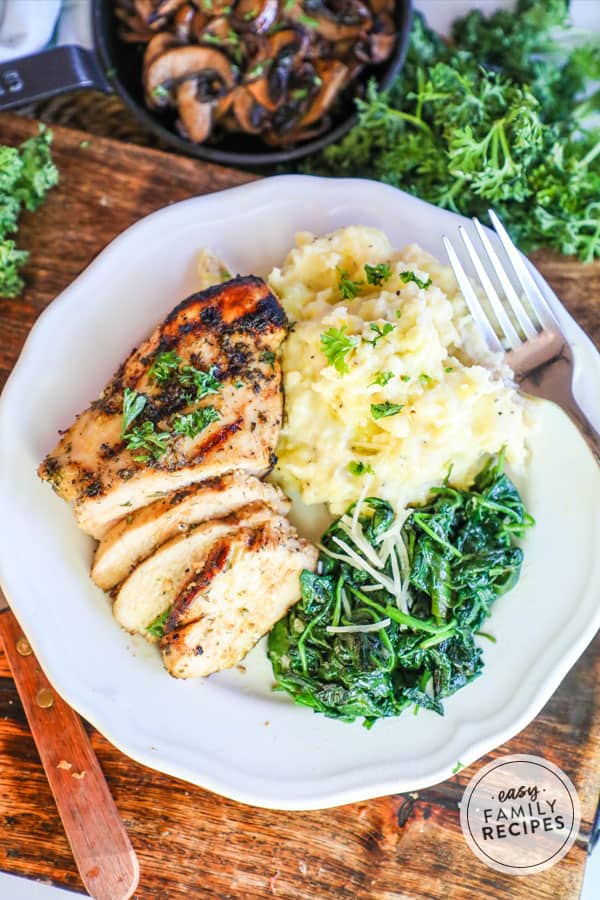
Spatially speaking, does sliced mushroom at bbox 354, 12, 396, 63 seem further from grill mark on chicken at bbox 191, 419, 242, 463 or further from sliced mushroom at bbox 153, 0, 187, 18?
grill mark on chicken at bbox 191, 419, 242, 463

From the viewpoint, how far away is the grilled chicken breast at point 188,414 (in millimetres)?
3699

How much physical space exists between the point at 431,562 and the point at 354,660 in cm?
65

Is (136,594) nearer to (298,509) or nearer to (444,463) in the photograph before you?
(298,509)

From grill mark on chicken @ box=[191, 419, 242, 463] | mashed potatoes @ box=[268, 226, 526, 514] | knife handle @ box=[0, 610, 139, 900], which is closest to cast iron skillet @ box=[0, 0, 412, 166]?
mashed potatoes @ box=[268, 226, 526, 514]

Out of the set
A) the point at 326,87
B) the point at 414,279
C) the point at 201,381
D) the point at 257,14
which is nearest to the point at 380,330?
the point at 414,279

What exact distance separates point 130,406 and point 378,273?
1.37m

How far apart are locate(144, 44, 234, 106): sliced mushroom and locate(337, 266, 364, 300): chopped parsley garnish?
57.9 inches

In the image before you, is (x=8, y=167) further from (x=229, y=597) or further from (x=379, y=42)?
(x=229, y=597)

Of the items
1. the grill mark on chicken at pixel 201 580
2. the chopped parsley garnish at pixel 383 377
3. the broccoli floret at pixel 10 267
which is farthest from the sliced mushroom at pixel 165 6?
the grill mark on chicken at pixel 201 580

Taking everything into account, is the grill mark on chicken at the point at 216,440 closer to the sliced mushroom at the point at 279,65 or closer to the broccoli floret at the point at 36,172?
the broccoli floret at the point at 36,172

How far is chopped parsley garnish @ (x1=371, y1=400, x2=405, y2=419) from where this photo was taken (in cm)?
375

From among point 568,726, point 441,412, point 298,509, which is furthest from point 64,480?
point 568,726

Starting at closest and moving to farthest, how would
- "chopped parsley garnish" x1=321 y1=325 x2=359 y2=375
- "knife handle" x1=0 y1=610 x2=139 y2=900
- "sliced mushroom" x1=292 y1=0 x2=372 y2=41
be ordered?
"chopped parsley garnish" x1=321 y1=325 x2=359 y2=375 < "knife handle" x1=0 y1=610 x2=139 y2=900 < "sliced mushroom" x1=292 y1=0 x2=372 y2=41

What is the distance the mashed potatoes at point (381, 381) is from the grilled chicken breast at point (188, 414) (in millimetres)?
206
